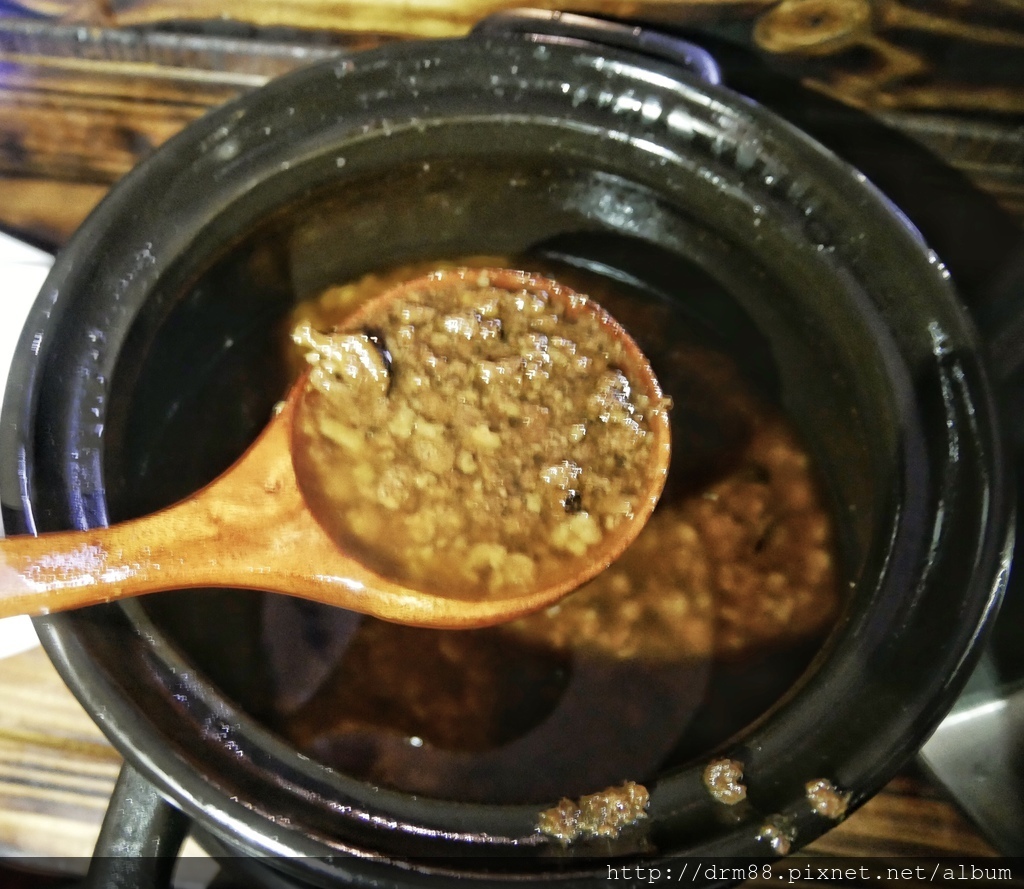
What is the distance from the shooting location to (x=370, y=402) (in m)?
0.93

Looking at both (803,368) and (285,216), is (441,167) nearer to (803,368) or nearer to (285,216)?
(285,216)

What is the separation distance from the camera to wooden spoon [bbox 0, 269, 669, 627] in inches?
29.8

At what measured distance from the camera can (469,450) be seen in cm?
91

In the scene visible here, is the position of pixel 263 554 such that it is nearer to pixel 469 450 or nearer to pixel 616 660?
pixel 469 450

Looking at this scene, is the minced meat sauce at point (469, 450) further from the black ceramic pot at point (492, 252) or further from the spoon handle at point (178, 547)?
the black ceramic pot at point (492, 252)

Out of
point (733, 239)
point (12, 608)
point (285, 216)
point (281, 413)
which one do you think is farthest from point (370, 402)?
point (733, 239)

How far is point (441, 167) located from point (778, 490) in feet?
2.16

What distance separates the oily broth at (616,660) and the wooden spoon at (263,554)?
0.17m

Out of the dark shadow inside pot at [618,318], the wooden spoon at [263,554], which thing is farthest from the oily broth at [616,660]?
the wooden spoon at [263,554]

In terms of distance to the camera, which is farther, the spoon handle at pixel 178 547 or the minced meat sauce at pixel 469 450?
the minced meat sauce at pixel 469 450

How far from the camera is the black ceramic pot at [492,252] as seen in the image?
747 millimetres

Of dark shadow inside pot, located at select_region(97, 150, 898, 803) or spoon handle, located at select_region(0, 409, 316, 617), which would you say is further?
dark shadow inside pot, located at select_region(97, 150, 898, 803)

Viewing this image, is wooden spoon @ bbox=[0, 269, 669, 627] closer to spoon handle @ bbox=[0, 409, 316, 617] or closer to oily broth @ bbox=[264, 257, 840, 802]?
spoon handle @ bbox=[0, 409, 316, 617]

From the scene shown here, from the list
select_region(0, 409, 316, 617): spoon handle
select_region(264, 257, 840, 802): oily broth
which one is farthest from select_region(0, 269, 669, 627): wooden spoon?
select_region(264, 257, 840, 802): oily broth
